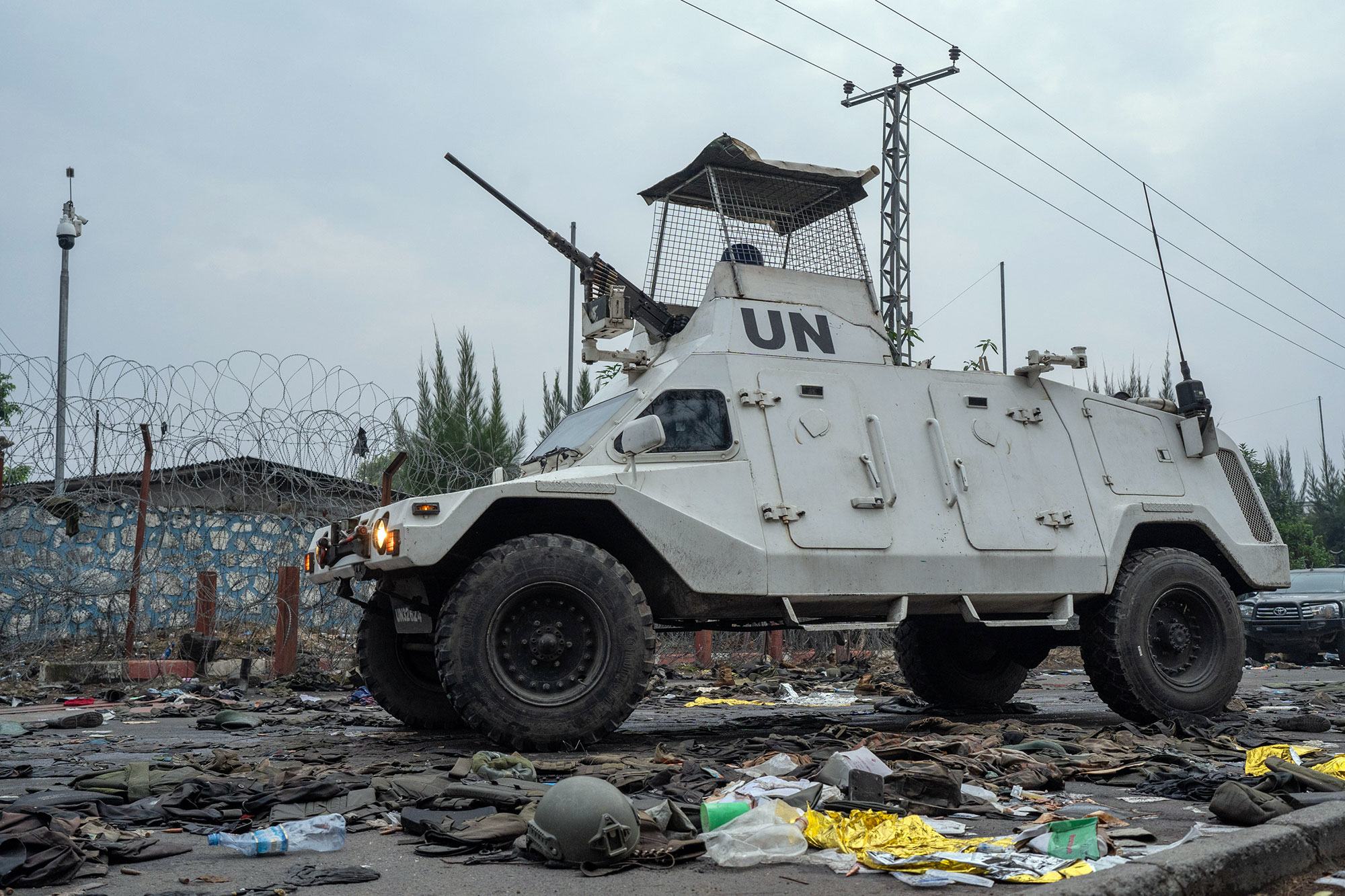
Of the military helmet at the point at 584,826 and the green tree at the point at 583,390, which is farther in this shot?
the green tree at the point at 583,390

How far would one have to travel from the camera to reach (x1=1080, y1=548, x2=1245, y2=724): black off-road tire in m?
7.39

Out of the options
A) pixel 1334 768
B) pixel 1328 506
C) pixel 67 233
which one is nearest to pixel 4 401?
pixel 67 233

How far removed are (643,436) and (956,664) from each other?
164 inches

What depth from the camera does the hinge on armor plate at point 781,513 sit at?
21.5 ft

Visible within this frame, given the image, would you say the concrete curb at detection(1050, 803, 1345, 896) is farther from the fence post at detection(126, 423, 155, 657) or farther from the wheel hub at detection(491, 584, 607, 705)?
the fence post at detection(126, 423, 155, 657)

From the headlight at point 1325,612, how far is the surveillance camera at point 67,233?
56.2 feet

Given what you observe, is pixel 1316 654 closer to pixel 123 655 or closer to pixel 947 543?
pixel 947 543

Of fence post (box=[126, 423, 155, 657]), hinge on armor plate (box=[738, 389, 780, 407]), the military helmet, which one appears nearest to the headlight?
hinge on armor plate (box=[738, 389, 780, 407])

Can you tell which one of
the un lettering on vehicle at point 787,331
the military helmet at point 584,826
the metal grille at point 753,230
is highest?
the metal grille at point 753,230

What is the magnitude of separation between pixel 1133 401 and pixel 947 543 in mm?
2313

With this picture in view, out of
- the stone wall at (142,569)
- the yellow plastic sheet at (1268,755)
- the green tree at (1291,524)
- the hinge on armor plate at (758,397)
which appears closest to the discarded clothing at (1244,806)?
the yellow plastic sheet at (1268,755)

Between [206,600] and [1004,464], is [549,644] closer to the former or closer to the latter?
[1004,464]

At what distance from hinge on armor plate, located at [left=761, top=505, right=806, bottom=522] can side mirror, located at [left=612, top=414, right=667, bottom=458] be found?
0.82 metres

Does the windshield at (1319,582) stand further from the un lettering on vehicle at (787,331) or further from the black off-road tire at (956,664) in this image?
the un lettering on vehicle at (787,331)
